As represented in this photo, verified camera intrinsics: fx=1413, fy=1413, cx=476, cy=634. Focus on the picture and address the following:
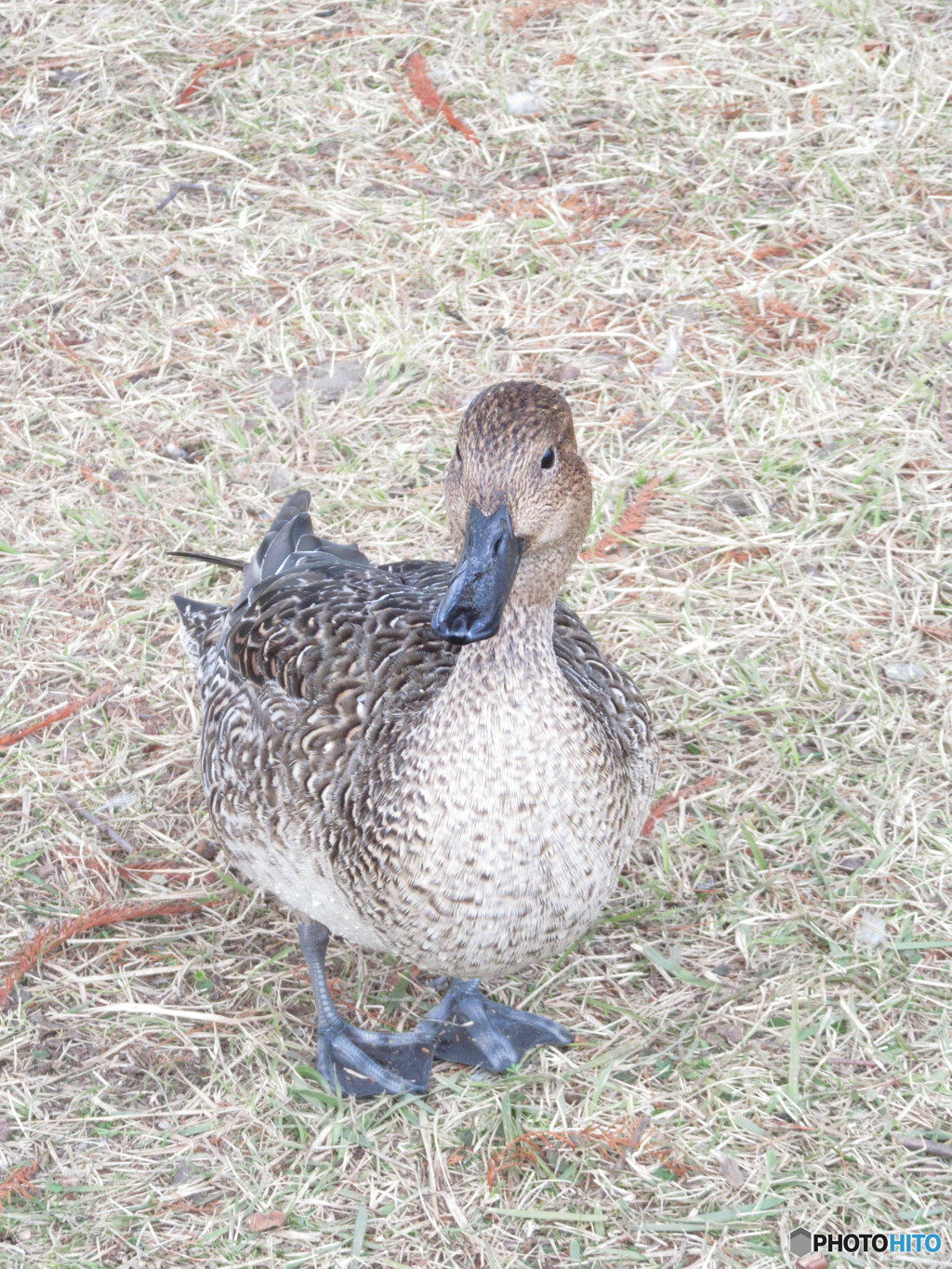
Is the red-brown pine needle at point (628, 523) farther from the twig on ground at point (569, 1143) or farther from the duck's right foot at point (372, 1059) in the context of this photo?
the twig on ground at point (569, 1143)

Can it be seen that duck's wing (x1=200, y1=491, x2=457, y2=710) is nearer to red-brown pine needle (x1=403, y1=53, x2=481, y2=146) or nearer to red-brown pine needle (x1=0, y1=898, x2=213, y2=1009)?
red-brown pine needle (x1=0, y1=898, x2=213, y2=1009)

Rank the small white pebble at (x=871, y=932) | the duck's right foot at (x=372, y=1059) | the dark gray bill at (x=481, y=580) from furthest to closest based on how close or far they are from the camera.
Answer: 1. the small white pebble at (x=871, y=932)
2. the duck's right foot at (x=372, y=1059)
3. the dark gray bill at (x=481, y=580)

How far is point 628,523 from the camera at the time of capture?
15.0ft

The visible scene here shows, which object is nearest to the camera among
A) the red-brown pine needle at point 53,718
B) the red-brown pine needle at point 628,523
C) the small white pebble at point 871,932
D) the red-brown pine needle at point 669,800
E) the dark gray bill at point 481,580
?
the dark gray bill at point 481,580

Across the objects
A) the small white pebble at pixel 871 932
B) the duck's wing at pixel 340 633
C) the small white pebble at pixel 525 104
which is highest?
the small white pebble at pixel 525 104

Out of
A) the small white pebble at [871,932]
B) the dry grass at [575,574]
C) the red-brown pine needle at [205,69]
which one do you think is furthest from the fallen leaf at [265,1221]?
the red-brown pine needle at [205,69]

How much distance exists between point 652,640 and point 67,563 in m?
1.89

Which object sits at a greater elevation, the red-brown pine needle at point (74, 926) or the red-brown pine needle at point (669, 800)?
the red-brown pine needle at point (74, 926)

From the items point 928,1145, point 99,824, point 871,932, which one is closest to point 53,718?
point 99,824

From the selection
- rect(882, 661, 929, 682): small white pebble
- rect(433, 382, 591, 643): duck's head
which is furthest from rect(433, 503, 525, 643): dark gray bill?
rect(882, 661, 929, 682): small white pebble

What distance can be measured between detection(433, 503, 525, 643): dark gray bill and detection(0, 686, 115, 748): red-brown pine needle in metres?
1.89

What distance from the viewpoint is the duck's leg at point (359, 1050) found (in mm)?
3195

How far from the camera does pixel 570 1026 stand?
3.36m

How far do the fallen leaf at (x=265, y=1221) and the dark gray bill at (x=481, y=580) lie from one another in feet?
4.42
